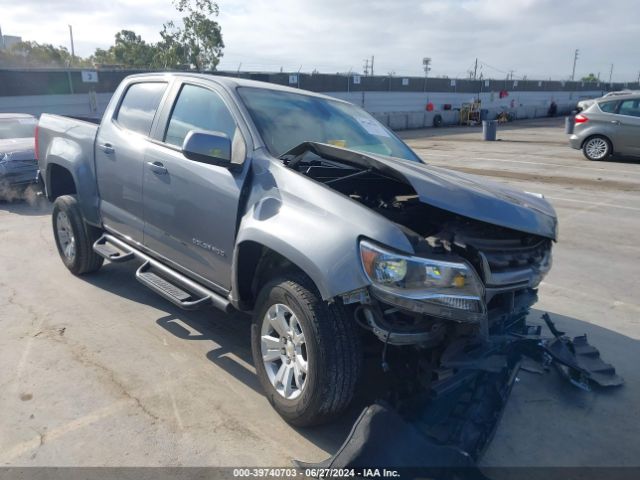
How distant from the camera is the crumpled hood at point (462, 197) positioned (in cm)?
301

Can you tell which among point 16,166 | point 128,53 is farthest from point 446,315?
point 128,53

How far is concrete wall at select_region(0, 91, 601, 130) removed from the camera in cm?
1819

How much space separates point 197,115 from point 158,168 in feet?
1.65

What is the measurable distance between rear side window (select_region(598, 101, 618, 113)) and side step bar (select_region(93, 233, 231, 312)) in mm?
14030

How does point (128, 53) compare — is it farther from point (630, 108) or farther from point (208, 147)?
point (208, 147)

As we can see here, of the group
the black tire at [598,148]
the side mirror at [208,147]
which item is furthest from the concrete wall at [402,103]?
the black tire at [598,148]

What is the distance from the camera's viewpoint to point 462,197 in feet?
10.1

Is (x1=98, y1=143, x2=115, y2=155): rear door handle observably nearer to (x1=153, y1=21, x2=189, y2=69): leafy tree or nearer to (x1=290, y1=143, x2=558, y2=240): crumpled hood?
(x1=290, y1=143, x2=558, y2=240): crumpled hood

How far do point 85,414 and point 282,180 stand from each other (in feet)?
6.06

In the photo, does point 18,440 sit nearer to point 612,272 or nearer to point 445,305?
point 445,305

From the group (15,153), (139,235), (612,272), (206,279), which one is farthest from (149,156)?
(15,153)

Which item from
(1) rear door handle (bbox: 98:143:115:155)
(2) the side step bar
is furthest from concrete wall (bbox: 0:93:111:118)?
(2) the side step bar

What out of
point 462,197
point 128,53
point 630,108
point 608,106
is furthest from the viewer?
point 128,53

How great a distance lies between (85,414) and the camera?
3309 millimetres
